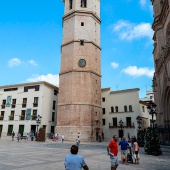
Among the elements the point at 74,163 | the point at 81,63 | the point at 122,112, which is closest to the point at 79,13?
the point at 81,63

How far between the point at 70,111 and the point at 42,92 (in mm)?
8482

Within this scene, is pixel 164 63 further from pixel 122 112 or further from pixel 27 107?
pixel 27 107

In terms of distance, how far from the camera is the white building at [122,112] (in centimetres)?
3766

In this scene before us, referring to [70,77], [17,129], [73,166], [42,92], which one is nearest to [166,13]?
[70,77]

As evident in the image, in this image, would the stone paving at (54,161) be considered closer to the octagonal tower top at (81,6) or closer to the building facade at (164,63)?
the building facade at (164,63)

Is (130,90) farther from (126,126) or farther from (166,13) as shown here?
(166,13)

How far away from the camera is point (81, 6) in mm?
39531

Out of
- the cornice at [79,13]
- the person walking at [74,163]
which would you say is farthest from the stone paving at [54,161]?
the cornice at [79,13]

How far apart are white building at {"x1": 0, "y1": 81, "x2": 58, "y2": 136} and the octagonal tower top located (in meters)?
17.5

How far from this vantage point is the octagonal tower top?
38966 millimetres

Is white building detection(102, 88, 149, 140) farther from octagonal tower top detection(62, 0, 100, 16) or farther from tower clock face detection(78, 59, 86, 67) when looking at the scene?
octagonal tower top detection(62, 0, 100, 16)

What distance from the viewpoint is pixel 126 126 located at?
1469 inches

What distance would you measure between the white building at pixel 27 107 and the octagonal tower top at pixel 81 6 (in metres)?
17.5

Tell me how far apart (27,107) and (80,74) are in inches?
538
